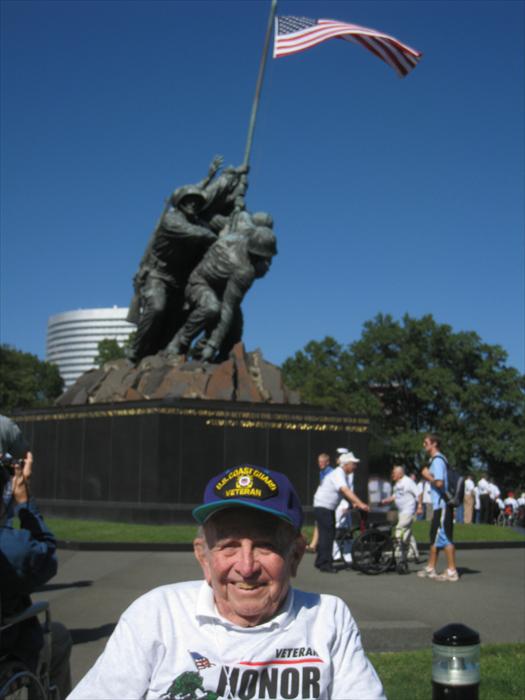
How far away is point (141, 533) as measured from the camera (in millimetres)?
15836

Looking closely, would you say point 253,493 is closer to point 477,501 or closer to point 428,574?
point 428,574

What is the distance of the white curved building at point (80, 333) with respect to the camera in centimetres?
18475

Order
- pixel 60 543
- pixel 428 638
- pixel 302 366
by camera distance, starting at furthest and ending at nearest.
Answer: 1. pixel 302 366
2. pixel 60 543
3. pixel 428 638

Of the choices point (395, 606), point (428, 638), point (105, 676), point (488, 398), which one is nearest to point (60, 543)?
point (395, 606)

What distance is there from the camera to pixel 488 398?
186ft

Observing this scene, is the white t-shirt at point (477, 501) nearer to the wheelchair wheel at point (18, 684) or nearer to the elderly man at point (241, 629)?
the wheelchair wheel at point (18, 684)

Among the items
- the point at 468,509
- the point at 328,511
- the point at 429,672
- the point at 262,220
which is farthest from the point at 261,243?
the point at 429,672

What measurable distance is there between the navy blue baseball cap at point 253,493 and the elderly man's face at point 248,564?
57 millimetres

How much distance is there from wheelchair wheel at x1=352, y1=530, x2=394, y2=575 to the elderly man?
9957 mm

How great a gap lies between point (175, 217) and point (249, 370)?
405 cm

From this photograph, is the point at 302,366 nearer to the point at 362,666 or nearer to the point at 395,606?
the point at 395,606

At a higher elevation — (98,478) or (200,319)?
(200,319)

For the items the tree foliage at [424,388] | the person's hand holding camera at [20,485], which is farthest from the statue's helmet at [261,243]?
the tree foliage at [424,388]

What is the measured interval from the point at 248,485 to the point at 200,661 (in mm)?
477
